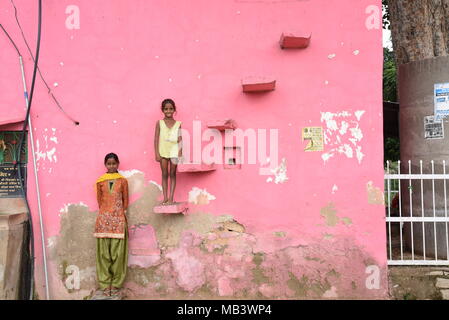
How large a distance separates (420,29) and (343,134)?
1919mm

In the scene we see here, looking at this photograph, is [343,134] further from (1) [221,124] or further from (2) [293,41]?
(1) [221,124]

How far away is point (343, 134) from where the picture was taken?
380cm

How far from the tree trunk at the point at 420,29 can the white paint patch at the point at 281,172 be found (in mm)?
2262

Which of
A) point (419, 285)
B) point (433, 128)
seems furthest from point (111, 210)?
point (433, 128)

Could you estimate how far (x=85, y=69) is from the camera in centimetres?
399

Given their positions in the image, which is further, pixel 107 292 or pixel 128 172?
pixel 128 172

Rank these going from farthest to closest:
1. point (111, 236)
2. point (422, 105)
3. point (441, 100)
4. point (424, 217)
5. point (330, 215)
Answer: point (422, 105) → point (441, 100) → point (424, 217) → point (330, 215) → point (111, 236)

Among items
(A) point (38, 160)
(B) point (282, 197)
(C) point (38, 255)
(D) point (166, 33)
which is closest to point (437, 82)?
(B) point (282, 197)

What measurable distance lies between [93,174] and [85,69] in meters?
1.18

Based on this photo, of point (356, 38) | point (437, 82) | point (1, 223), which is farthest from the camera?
point (437, 82)

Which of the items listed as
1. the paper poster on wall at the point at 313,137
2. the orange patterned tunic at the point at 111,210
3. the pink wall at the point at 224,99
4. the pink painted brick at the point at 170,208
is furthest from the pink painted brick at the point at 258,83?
the orange patterned tunic at the point at 111,210

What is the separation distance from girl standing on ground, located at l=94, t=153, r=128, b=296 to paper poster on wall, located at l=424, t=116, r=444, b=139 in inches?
141

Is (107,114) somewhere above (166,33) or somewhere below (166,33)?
below

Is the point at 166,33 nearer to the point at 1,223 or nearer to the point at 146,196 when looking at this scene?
the point at 146,196
